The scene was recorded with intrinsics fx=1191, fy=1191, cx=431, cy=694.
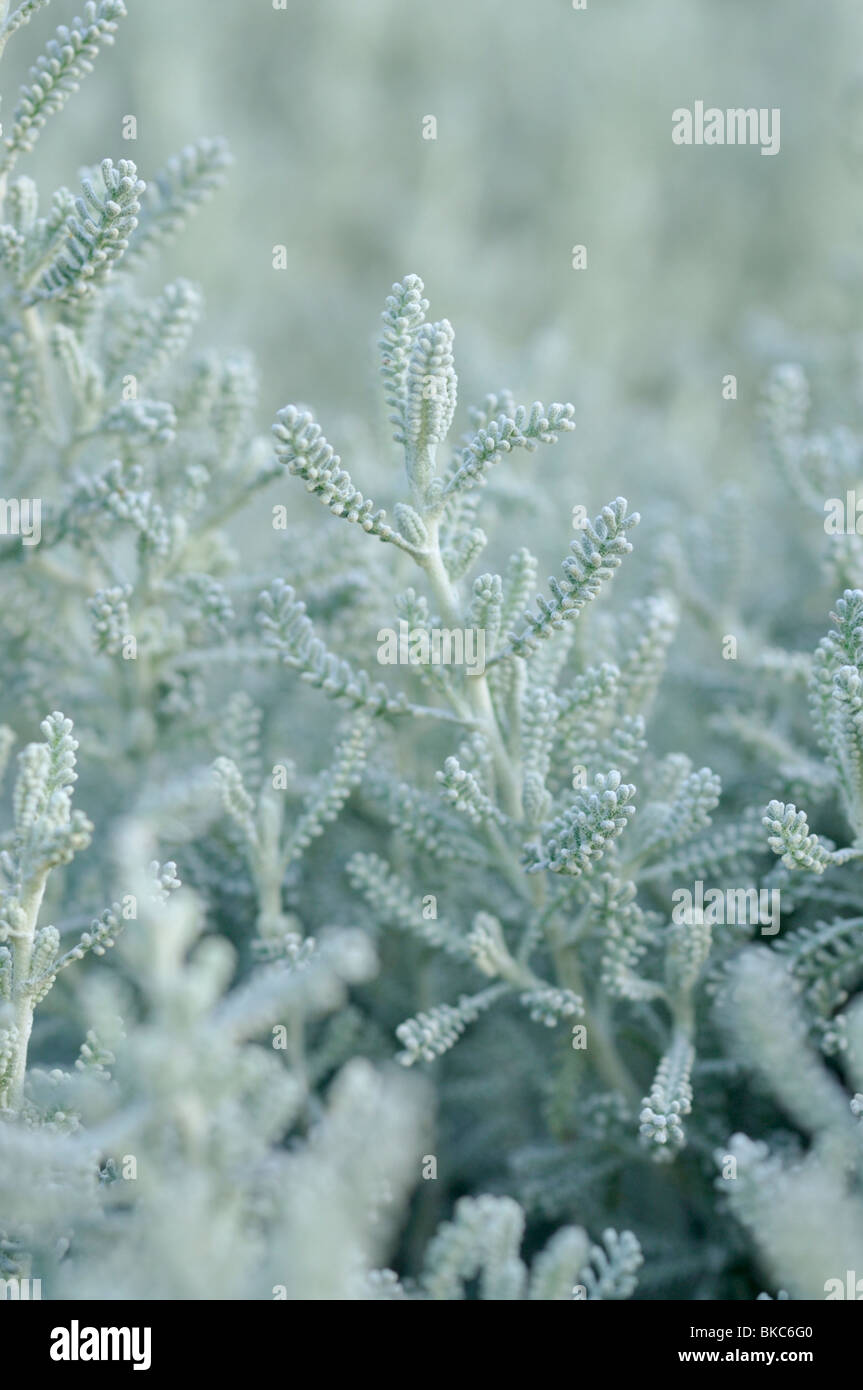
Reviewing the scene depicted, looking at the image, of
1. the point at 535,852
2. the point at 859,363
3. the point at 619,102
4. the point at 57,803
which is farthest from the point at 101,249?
the point at 619,102

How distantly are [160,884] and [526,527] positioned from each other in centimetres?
82

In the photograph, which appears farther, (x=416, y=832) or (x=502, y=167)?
(x=502, y=167)

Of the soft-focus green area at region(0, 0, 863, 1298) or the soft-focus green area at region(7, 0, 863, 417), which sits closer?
the soft-focus green area at region(0, 0, 863, 1298)

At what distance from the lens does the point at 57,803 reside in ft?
2.44

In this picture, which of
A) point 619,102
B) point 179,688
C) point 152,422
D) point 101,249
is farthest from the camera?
point 619,102

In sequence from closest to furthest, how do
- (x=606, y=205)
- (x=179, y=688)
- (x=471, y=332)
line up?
(x=179, y=688) → (x=471, y=332) → (x=606, y=205)

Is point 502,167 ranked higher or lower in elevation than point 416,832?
higher

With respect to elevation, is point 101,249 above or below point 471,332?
below

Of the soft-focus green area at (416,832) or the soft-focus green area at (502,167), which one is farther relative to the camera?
the soft-focus green area at (502,167)

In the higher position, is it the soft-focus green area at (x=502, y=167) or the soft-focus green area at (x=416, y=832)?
the soft-focus green area at (x=502, y=167)

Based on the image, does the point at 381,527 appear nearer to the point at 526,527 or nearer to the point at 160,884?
the point at 160,884

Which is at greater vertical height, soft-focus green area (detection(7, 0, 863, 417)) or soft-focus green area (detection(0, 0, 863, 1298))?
soft-focus green area (detection(7, 0, 863, 417))

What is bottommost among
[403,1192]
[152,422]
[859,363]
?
[403,1192]

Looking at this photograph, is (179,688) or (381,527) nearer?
(381,527)
